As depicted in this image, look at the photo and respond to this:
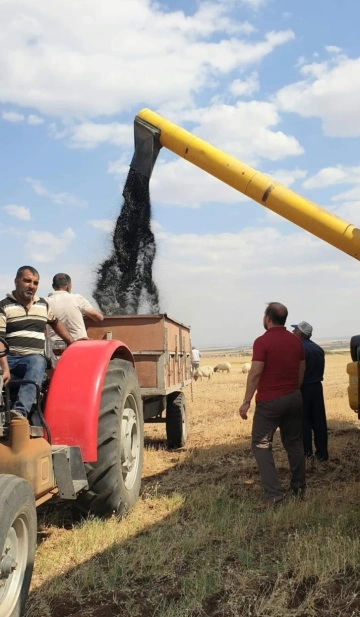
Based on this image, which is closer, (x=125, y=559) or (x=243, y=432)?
(x=125, y=559)

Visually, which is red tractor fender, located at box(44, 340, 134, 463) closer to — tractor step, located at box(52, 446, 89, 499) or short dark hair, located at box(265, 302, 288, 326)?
tractor step, located at box(52, 446, 89, 499)

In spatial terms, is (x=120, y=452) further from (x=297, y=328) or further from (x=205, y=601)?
(x=297, y=328)

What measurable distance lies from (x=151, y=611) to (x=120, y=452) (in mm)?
1548

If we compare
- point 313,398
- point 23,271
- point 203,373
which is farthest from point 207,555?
point 203,373

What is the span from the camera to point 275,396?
5.76m

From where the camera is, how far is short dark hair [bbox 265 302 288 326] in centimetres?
596

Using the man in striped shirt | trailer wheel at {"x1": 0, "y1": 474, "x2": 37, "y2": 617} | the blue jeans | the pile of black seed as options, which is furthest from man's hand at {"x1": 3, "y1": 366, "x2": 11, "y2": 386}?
the pile of black seed

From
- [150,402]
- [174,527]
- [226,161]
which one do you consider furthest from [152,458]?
[226,161]

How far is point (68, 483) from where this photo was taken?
395cm

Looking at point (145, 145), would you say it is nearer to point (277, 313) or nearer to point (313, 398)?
point (277, 313)

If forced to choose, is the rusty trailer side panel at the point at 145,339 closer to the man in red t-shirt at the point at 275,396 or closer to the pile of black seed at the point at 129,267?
the pile of black seed at the point at 129,267

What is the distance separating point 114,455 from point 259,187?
2.79m

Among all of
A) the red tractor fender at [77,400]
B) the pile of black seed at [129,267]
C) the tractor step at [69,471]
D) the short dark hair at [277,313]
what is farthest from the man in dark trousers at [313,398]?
the tractor step at [69,471]

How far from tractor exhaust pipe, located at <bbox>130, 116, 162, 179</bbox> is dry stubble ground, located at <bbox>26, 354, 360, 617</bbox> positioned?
3463 millimetres
